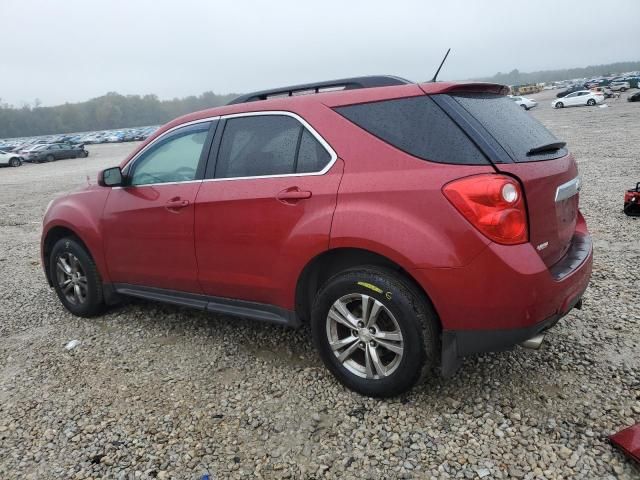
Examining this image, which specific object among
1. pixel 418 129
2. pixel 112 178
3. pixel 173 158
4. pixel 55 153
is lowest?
pixel 55 153

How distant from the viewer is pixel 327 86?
3164 mm

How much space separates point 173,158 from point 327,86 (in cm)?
136

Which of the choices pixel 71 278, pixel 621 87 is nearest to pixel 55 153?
pixel 71 278

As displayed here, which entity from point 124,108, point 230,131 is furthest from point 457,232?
point 124,108

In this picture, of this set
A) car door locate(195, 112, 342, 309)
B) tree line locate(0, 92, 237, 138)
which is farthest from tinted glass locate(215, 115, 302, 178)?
tree line locate(0, 92, 237, 138)

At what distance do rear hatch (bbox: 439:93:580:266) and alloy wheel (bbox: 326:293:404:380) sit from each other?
2.93 ft

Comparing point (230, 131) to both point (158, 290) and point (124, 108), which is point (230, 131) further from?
point (124, 108)

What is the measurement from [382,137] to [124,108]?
14625cm

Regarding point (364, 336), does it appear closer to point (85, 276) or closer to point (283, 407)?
point (283, 407)

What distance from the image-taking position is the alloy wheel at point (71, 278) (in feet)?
14.6

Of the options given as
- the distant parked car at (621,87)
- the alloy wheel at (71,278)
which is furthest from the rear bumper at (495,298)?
the distant parked car at (621,87)

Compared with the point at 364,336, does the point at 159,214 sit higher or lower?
higher

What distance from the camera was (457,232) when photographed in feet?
7.80

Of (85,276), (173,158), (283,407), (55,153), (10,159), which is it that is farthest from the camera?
(55,153)
